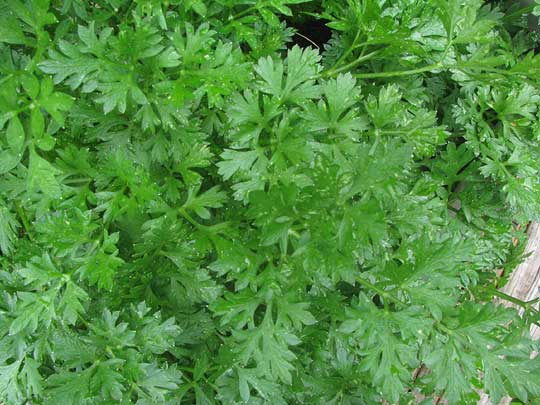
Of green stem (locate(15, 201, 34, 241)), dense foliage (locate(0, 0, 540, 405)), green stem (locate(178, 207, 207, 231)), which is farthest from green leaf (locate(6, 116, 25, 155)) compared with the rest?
green stem (locate(178, 207, 207, 231))

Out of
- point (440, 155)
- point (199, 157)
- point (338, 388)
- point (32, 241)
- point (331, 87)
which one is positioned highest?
point (331, 87)

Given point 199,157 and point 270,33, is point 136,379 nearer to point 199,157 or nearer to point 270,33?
point 199,157

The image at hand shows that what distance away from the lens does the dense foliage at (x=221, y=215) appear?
4.68 ft

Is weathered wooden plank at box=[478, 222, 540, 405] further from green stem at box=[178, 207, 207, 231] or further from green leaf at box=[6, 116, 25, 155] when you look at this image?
green leaf at box=[6, 116, 25, 155]

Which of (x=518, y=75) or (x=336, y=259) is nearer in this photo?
(x=336, y=259)

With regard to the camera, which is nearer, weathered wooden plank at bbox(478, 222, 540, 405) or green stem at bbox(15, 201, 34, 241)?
green stem at bbox(15, 201, 34, 241)

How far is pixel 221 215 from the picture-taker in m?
1.74

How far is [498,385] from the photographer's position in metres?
1.57

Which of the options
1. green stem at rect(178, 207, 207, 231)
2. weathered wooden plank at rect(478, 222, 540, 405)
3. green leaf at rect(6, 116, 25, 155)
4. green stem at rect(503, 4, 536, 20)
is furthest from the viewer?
weathered wooden plank at rect(478, 222, 540, 405)

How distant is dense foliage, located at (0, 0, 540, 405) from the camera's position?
56.1 inches

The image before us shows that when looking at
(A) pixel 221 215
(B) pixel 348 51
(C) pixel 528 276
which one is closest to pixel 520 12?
(B) pixel 348 51

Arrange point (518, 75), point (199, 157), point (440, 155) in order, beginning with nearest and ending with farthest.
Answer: point (199, 157) → point (518, 75) → point (440, 155)

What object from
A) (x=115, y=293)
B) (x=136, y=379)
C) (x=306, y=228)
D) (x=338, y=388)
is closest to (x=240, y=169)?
(x=306, y=228)

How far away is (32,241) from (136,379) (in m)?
0.50
